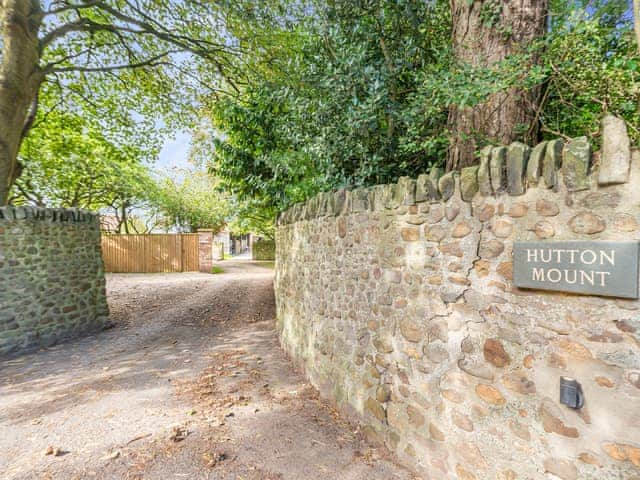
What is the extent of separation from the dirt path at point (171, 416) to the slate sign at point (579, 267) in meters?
2.02

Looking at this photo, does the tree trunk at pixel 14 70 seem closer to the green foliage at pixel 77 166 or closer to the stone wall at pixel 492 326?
the green foliage at pixel 77 166

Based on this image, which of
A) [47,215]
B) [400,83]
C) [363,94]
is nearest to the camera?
[363,94]

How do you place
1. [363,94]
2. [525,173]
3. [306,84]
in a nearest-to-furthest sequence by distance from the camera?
[525,173] → [363,94] → [306,84]

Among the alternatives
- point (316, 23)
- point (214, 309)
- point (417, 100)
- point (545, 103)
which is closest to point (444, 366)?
point (417, 100)

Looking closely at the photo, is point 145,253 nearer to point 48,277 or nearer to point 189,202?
point 189,202

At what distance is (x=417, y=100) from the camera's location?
2990 millimetres

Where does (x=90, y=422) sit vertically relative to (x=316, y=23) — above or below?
below

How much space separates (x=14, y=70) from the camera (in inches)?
235

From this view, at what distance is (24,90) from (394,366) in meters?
8.97

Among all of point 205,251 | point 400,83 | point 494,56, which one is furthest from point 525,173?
point 205,251

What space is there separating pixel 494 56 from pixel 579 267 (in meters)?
2.41

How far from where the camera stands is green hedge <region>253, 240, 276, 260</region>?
24578 mm

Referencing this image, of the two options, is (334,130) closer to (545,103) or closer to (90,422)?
(545,103)

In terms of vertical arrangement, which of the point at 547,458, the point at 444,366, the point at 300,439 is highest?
the point at 444,366
